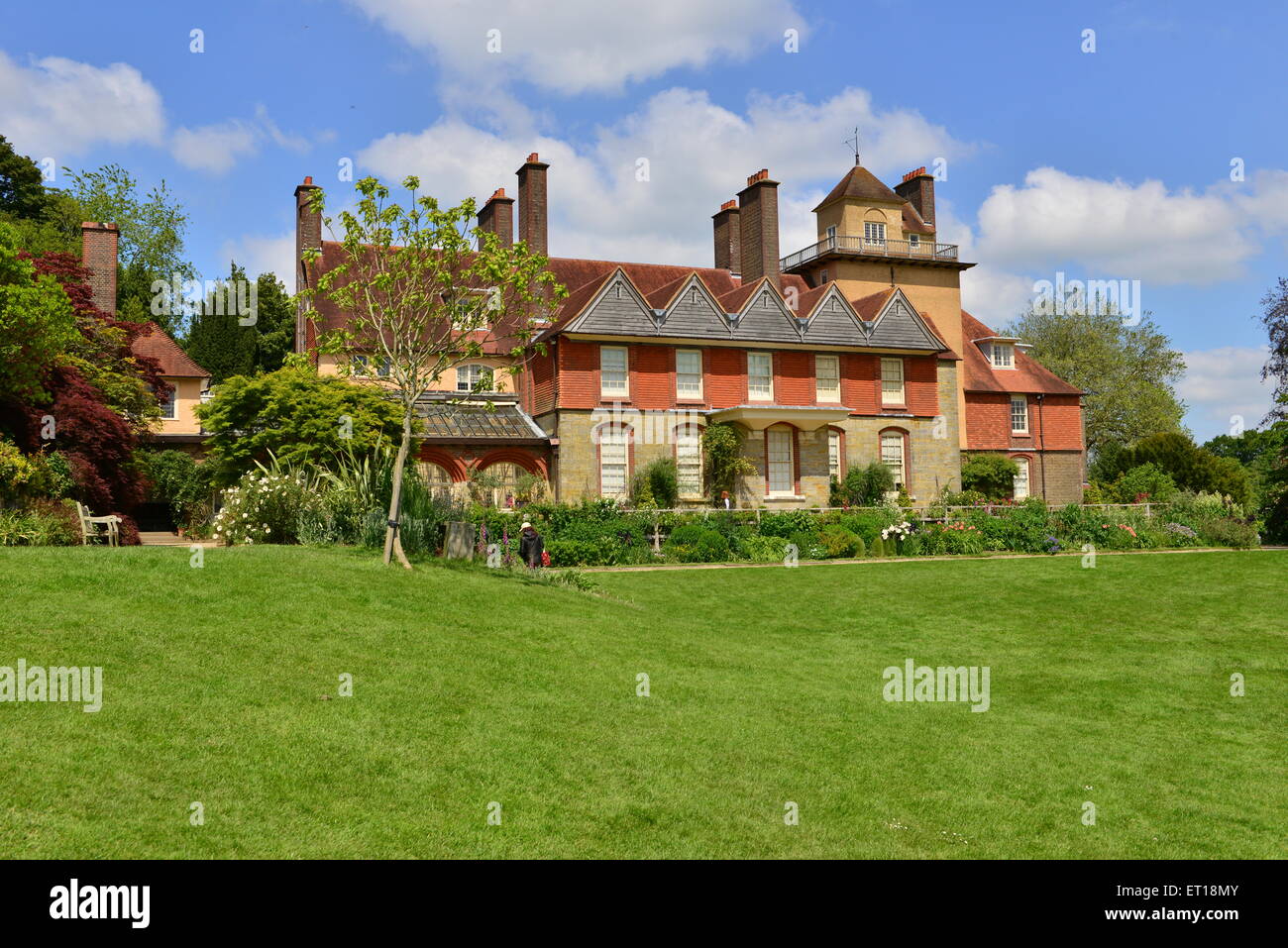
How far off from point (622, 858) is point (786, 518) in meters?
22.3

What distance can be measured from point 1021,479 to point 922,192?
1507 centimetres

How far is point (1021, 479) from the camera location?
1865 inches

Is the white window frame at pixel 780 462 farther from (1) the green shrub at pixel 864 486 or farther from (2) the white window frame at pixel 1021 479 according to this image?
(2) the white window frame at pixel 1021 479

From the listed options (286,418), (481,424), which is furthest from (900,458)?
(286,418)

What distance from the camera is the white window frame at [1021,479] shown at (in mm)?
46875

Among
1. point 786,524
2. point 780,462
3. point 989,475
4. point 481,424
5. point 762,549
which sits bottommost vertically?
point 762,549

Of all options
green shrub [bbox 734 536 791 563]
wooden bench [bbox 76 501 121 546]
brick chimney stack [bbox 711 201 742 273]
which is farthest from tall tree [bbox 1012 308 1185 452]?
wooden bench [bbox 76 501 121 546]

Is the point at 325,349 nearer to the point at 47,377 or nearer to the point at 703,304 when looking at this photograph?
the point at 47,377

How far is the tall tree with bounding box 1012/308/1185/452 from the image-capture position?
6294 cm

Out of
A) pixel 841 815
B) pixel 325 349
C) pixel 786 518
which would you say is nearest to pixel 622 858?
pixel 841 815

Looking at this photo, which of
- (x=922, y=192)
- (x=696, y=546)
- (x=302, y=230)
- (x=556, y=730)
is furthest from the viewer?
(x=922, y=192)

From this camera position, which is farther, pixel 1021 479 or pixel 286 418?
pixel 1021 479

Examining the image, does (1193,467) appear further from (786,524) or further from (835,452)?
(786,524)

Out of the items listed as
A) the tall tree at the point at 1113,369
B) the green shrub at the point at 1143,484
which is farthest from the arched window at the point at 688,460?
the tall tree at the point at 1113,369
